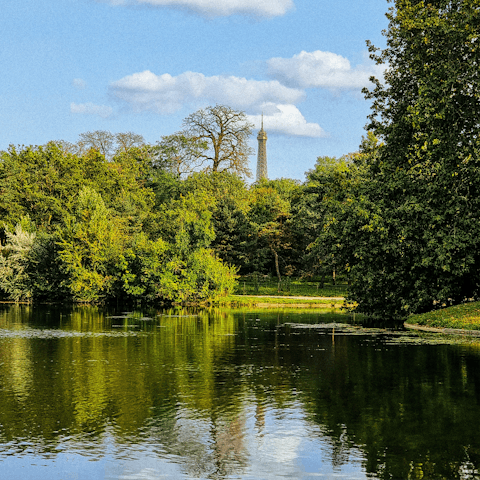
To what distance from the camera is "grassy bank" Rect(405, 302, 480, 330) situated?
27.8m

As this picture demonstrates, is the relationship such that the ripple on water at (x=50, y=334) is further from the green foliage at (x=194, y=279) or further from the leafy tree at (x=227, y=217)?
the leafy tree at (x=227, y=217)

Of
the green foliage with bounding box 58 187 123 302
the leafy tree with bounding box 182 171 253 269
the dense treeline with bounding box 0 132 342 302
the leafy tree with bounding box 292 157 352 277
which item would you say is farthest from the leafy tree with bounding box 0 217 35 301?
the leafy tree with bounding box 292 157 352 277

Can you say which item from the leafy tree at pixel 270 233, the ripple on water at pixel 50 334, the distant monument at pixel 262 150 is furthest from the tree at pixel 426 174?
the distant monument at pixel 262 150

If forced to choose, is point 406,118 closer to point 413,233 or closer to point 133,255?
point 413,233

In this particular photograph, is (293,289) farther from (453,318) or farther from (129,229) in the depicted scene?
(453,318)

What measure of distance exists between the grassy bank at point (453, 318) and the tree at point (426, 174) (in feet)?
2.88

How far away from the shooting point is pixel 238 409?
40.8 feet

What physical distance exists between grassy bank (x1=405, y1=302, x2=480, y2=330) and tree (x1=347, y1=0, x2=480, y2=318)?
2.88 ft

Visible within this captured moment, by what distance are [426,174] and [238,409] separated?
72.5 ft

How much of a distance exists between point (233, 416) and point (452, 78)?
71.8ft

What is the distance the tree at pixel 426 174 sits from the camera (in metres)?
29.0

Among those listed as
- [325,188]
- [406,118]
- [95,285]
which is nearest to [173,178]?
[325,188]

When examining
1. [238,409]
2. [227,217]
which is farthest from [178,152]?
[238,409]

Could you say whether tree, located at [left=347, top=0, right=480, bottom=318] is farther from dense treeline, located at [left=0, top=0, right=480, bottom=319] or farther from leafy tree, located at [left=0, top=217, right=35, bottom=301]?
leafy tree, located at [left=0, top=217, right=35, bottom=301]
